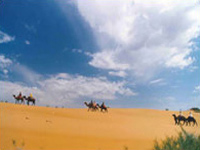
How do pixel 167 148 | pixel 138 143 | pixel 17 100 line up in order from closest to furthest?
pixel 167 148 < pixel 138 143 < pixel 17 100

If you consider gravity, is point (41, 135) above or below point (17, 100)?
below

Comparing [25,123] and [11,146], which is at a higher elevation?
[25,123]

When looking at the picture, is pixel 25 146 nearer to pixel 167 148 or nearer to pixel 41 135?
pixel 41 135

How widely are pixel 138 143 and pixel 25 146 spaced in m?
3.93

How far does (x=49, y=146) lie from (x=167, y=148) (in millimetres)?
3557

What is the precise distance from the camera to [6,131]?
28.5 ft

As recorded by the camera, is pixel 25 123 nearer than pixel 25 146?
No

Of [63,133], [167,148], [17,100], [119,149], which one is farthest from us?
[17,100]

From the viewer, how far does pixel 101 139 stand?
29.1ft

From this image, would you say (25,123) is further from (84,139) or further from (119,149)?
(119,149)

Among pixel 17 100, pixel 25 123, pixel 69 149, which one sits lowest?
pixel 69 149

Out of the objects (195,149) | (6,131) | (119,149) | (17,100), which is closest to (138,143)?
(119,149)

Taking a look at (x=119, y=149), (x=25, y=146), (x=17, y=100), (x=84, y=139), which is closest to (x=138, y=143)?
(x=119, y=149)

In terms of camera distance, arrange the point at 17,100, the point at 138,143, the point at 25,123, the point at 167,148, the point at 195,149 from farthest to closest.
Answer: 1. the point at 17,100
2. the point at 25,123
3. the point at 138,143
4. the point at 167,148
5. the point at 195,149
